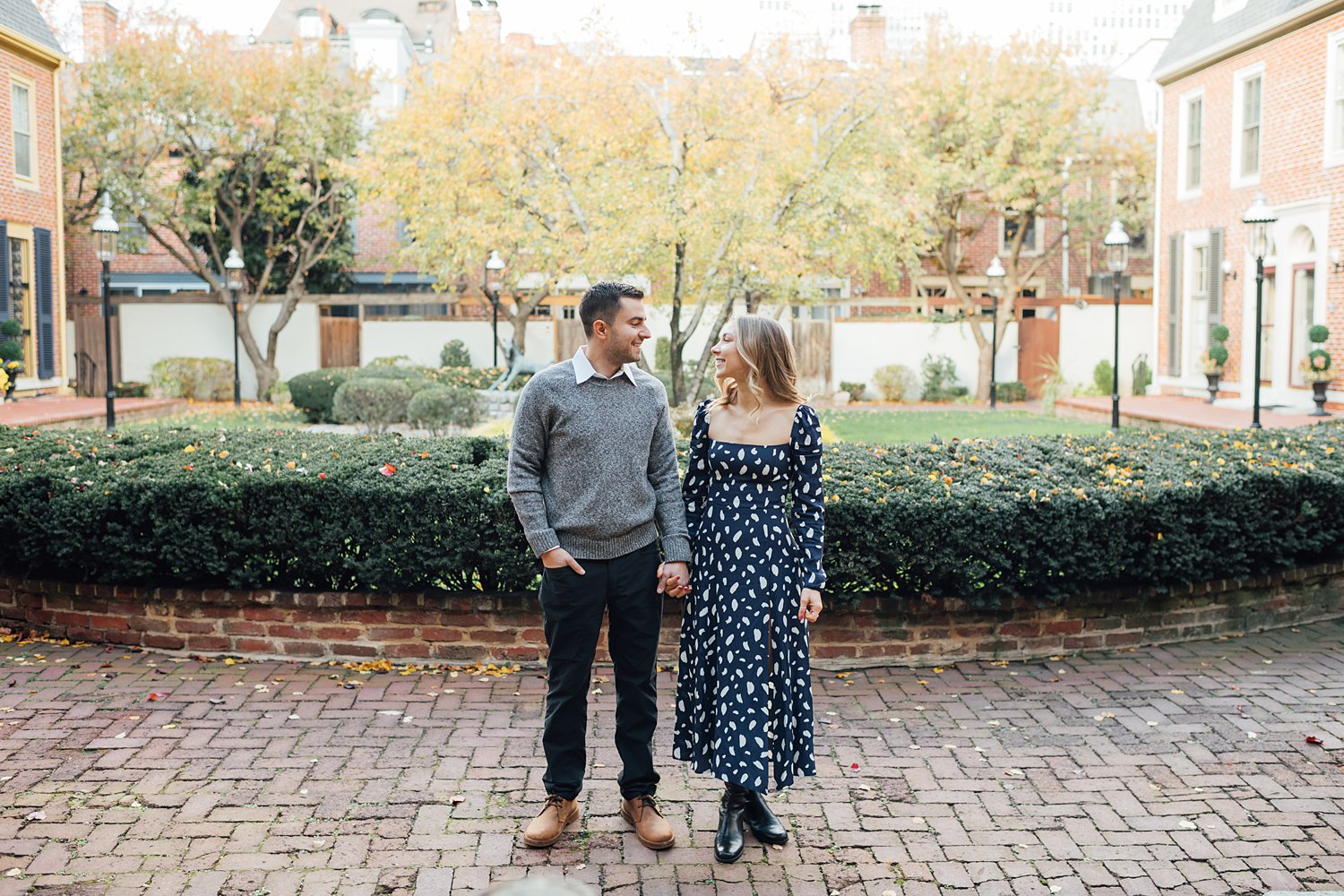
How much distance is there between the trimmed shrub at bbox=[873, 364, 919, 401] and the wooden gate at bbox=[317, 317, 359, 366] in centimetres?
1078

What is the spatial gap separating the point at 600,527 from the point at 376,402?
13.4m

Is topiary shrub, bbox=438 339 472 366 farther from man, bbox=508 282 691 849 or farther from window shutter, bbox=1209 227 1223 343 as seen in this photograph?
man, bbox=508 282 691 849

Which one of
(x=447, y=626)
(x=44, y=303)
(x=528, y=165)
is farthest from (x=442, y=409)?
(x=447, y=626)

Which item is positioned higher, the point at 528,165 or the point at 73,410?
the point at 528,165

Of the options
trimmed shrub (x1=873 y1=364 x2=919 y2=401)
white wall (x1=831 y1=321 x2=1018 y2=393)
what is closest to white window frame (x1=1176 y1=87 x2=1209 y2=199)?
white wall (x1=831 y1=321 x2=1018 y2=393)

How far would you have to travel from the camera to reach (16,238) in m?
19.4

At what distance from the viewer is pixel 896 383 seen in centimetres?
2508

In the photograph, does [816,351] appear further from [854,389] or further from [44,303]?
[44,303]

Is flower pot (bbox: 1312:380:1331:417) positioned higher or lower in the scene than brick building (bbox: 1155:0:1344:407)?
lower

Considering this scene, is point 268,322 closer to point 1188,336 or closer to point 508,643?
point 1188,336

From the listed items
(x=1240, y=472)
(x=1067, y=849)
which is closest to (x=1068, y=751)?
(x=1067, y=849)

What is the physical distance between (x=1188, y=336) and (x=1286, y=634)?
15682mm

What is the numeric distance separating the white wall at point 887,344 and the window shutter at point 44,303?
47.2 feet

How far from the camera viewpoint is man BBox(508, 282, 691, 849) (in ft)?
12.3
